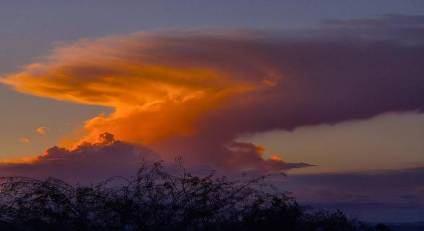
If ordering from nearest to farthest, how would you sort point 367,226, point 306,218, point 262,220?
point 262,220 < point 306,218 < point 367,226

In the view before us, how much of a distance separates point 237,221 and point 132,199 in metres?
2.81

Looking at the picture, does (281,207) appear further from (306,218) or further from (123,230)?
(123,230)

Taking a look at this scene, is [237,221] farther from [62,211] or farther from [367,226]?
[367,226]

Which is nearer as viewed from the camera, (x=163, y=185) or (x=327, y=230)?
(x=163, y=185)

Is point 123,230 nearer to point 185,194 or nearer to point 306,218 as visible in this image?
point 185,194

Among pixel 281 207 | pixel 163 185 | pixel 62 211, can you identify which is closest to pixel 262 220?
pixel 281 207

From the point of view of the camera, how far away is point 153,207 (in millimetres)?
26094

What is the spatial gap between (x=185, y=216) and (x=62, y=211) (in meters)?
3.09

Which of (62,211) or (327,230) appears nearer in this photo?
(62,211)

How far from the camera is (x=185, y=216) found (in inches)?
1031

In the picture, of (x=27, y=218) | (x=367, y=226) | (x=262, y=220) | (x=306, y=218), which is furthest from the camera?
(x=367, y=226)

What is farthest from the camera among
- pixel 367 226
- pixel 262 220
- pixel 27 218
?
pixel 367 226

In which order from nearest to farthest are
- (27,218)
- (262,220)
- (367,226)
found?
(27,218) < (262,220) < (367,226)

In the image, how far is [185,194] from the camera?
26547 mm
